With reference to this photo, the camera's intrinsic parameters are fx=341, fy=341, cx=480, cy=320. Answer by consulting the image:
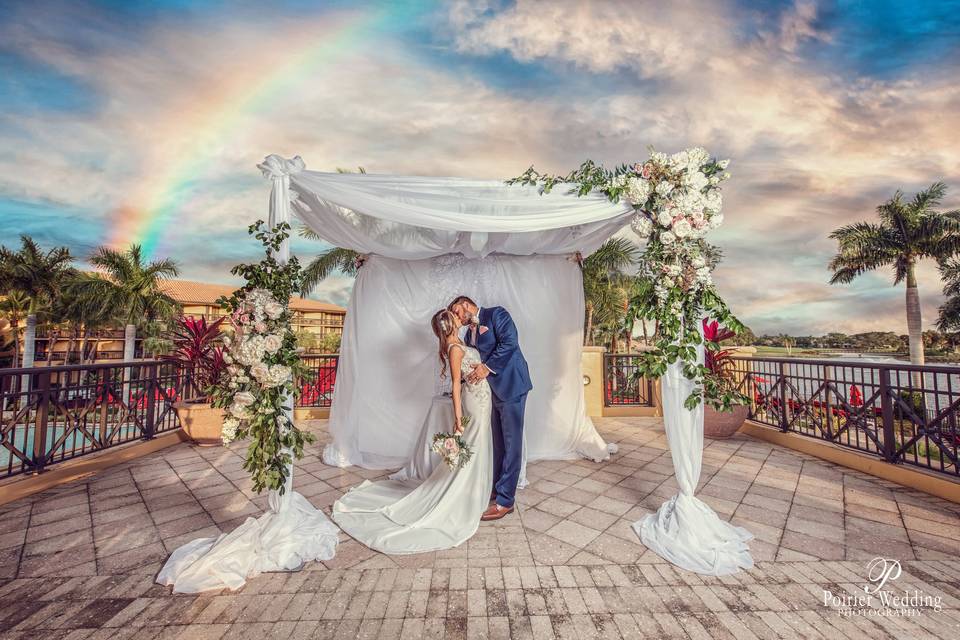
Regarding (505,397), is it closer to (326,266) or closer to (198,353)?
(198,353)

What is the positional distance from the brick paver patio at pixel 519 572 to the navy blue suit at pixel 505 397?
13.5 inches

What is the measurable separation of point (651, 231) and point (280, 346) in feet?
9.98

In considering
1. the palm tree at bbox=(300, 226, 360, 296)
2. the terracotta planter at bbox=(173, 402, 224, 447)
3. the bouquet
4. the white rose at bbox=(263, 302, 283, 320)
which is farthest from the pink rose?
the palm tree at bbox=(300, 226, 360, 296)

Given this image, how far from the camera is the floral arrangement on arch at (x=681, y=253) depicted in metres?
2.66

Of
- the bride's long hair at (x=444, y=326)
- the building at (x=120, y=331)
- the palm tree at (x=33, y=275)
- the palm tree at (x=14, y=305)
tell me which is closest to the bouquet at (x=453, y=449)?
the bride's long hair at (x=444, y=326)

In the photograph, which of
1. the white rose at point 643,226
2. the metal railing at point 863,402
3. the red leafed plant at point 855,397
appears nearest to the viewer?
the white rose at point 643,226

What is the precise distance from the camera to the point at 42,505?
3254 millimetres

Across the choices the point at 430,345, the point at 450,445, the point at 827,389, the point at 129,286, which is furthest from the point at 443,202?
the point at 129,286

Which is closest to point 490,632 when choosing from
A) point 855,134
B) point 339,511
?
point 339,511

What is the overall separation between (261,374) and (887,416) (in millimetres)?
6413

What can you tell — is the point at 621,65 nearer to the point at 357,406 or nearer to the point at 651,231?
the point at 651,231

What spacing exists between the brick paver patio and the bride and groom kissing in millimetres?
168

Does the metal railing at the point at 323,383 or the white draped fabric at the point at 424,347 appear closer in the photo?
the white draped fabric at the point at 424,347

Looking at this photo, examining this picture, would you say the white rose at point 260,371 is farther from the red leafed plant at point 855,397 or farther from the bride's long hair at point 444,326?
the red leafed plant at point 855,397
